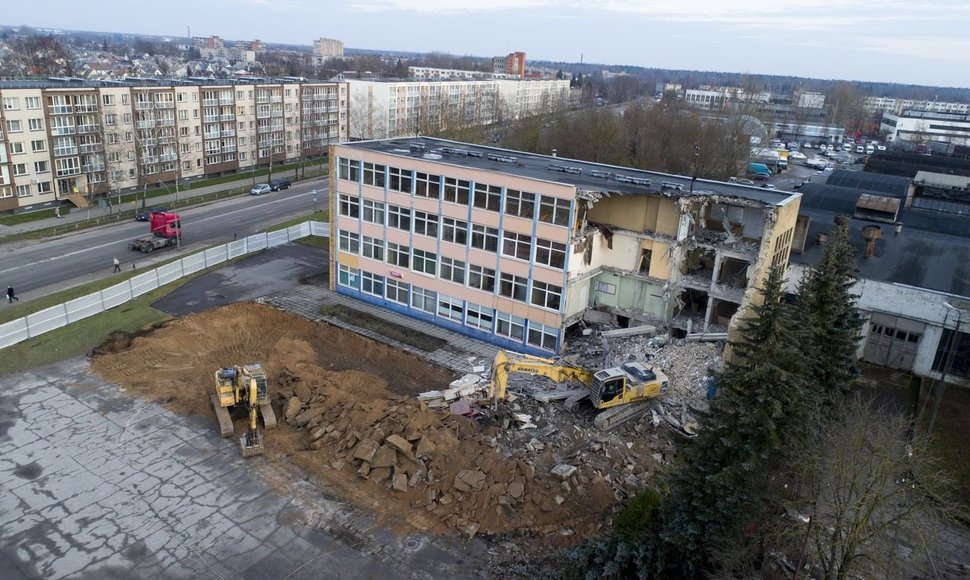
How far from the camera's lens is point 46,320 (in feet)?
109

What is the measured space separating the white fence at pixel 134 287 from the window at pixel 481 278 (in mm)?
Answer: 19999

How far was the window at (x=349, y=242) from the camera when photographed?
125 feet

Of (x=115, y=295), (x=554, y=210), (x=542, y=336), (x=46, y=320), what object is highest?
(x=554, y=210)

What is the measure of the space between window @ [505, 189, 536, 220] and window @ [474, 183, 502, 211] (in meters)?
0.48

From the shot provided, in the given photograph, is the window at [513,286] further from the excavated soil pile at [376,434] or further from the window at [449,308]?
the excavated soil pile at [376,434]

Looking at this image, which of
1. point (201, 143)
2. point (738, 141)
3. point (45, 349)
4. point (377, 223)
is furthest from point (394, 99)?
→ point (45, 349)

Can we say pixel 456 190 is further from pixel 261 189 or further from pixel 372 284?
pixel 261 189

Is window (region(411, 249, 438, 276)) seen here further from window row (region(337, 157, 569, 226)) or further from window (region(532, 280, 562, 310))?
Answer: window (region(532, 280, 562, 310))

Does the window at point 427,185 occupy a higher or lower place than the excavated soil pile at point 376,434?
higher

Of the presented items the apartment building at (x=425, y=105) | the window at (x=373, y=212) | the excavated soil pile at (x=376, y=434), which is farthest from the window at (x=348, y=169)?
the apartment building at (x=425, y=105)

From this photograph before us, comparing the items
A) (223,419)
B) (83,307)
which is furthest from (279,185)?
(223,419)

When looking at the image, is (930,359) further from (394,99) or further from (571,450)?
(394,99)

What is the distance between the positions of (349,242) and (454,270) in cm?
772

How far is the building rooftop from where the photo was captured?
30.6 m
